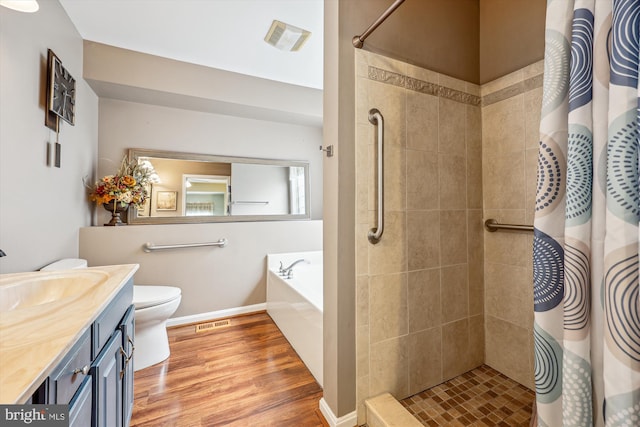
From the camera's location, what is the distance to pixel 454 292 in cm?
157

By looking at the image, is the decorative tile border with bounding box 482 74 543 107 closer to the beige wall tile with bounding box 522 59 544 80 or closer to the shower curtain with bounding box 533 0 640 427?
the beige wall tile with bounding box 522 59 544 80

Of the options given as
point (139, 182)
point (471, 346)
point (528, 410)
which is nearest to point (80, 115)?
point (139, 182)

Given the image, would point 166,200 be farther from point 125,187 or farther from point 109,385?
point 109,385

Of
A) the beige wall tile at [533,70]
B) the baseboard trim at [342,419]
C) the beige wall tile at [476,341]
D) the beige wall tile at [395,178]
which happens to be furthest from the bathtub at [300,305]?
the beige wall tile at [533,70]

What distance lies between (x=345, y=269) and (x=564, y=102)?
0.94m

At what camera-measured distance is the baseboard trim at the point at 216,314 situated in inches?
97.2

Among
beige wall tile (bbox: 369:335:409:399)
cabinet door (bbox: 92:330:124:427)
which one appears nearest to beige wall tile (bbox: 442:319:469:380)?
beige wall tile (bbox: 369:335:409:399)

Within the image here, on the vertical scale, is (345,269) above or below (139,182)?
below

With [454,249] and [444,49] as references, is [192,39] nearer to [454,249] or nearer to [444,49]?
[444,49]

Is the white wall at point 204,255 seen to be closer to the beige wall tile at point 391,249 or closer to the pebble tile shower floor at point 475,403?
the beige wall tile at point 391,249

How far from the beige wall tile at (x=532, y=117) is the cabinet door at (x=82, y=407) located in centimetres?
213

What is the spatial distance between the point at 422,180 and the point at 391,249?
0.42 m

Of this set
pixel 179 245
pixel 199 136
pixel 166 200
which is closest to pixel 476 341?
pixel 179 245

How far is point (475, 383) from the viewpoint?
153 centimetres
